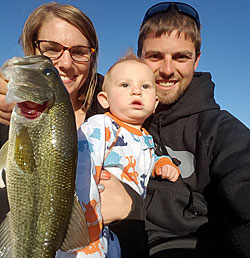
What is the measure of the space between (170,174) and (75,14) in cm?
290

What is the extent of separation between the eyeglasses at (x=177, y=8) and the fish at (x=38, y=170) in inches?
156

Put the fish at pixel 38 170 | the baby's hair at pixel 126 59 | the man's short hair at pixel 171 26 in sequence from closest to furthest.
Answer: the fish at pixel 38 170
the baby's hair at pixel 126 59
the man's short hair at pixel 171 26

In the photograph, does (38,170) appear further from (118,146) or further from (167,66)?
(167,66)

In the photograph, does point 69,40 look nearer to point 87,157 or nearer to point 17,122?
point 87,157

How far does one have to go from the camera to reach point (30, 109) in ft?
7.07

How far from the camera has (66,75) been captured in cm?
433

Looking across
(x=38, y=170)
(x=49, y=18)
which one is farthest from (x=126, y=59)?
(x=38, y=170)

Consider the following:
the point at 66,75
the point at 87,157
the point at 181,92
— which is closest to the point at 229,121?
the point at 181,92

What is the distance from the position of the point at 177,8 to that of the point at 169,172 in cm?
342

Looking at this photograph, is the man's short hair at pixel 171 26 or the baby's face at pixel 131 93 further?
the man's short hair at pixel 171 26

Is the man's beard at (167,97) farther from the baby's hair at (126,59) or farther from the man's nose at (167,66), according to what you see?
the baby's hair at (126,59)

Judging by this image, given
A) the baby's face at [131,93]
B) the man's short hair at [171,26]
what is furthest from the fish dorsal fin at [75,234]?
the man's short hair at [171,26]

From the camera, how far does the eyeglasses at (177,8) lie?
5.37 meters

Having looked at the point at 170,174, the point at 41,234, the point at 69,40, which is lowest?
the point at 41,234
